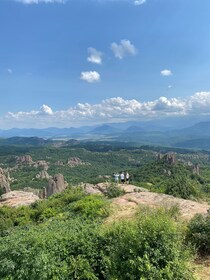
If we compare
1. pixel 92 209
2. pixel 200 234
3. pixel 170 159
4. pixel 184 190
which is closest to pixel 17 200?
pixel 184 190

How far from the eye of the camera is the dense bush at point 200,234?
10062mm

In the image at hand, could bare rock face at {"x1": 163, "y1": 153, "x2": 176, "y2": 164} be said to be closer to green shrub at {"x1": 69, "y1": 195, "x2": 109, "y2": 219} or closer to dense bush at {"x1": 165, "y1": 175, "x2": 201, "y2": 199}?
dense bush at {"x1": 165, "y1": 175, "x2": 201, "y2": 199}

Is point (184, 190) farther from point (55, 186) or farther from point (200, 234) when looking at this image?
point (55, 186)

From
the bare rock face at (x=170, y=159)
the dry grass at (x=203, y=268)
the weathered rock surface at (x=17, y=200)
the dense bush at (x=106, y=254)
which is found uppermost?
the dense bush at (x=106, y=254)

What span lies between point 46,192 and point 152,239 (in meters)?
45.4

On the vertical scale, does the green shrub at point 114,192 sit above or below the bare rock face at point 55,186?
above

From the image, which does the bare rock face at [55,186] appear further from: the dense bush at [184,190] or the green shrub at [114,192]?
the dense bush at [184,190]

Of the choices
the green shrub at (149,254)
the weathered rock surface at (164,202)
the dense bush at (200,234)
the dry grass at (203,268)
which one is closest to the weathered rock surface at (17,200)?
the weathered rock surface at (164,202)

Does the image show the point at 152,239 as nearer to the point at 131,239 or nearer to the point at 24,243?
the point at 131,239

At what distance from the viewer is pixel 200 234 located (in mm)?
10070

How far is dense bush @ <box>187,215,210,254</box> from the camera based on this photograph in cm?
1006

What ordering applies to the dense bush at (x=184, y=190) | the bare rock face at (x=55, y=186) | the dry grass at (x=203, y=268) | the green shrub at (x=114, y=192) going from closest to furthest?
the dry grass at (x=203, y=268), the dense bush at (x=184, y=190), the green shrub at (x=114, y=192), the bare rock face at (x=55, y=186)

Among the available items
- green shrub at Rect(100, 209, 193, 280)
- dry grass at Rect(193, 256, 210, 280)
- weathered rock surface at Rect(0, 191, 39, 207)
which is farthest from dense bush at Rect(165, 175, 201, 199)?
weathered rock surface at Rect(0, 191, 39, 207)

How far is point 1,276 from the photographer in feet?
27.3
